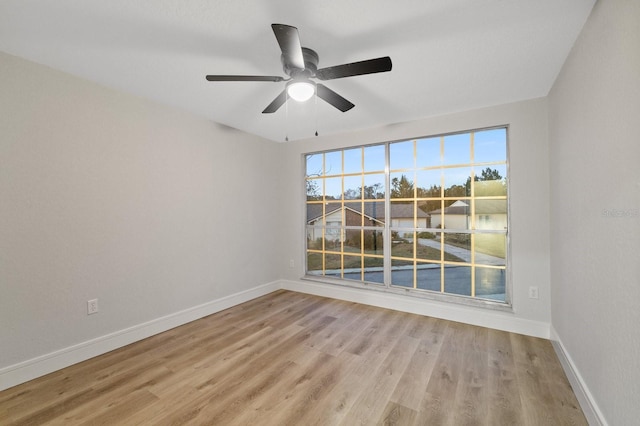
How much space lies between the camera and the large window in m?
2.96

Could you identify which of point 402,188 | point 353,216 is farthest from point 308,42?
point 353,216

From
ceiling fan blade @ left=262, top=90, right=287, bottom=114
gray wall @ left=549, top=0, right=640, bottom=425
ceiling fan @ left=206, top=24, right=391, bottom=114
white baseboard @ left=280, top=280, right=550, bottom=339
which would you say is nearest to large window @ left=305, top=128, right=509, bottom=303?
white baseboard @ left=280, top=280, right=550, bottom=339

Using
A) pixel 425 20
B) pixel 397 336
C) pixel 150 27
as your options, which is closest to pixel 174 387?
pixel 397 336

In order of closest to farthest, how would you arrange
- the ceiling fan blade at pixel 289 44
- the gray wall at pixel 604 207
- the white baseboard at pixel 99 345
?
the gray wall at pixel 604 207
the ceiling fan blade at pixel 289 44
the white baseboard at pixel 99 345

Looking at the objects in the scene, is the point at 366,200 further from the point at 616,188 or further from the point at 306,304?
the point at 616,188

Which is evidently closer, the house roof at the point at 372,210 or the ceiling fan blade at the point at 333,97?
the ceiling fan blade at the point at 333,97

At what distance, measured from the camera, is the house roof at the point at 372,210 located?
11.3ft

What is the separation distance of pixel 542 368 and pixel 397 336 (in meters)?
1.15

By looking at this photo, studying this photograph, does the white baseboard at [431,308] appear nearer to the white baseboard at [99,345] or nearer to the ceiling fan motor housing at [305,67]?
the white baseboard at [99,345]

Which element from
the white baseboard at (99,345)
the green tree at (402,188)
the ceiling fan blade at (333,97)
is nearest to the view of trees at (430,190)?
the green tree at (402,188)

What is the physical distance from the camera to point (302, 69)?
1711 millimetres

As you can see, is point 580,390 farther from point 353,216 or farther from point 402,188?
point 353,216

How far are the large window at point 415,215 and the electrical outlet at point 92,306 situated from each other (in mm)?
2687

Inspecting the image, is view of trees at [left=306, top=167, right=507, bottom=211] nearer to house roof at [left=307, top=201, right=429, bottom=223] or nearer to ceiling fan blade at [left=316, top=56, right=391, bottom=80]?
house roof at [left=307, top=201, right=429, bottom=223]
